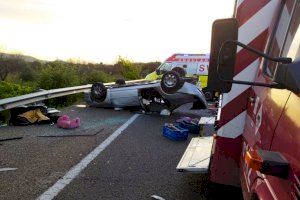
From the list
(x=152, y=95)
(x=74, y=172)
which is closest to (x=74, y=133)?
(x=74, y=172)

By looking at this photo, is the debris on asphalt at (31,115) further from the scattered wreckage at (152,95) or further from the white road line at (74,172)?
the scattered wreckage at (152,95)

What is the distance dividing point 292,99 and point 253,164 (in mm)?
342

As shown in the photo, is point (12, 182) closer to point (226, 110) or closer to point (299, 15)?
point (226, 110)

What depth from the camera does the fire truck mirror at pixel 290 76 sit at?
69.1 inches

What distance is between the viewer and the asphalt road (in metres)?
5.00

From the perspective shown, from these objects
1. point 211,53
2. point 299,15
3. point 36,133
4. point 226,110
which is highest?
point 299,15

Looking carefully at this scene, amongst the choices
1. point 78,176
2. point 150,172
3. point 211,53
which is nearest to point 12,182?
point 78,176

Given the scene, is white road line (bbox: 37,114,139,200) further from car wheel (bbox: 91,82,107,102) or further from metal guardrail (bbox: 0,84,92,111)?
car wheel (bbox: 91,82,107,102)

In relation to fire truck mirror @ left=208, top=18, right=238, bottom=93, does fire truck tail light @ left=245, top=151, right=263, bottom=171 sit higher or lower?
lower

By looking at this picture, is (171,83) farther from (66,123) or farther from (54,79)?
(54,79)

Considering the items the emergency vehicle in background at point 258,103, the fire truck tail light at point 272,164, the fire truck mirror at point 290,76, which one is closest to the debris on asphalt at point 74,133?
the emergency vehicle in background at point 258,103

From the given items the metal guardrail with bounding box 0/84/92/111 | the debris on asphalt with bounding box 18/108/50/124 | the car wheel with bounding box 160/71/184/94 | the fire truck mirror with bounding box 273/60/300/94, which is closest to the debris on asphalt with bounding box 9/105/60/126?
the debris on asphalt with bounding box 18/108/50/124

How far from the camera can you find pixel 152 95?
12.6 metres

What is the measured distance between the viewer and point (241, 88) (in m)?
3.78
